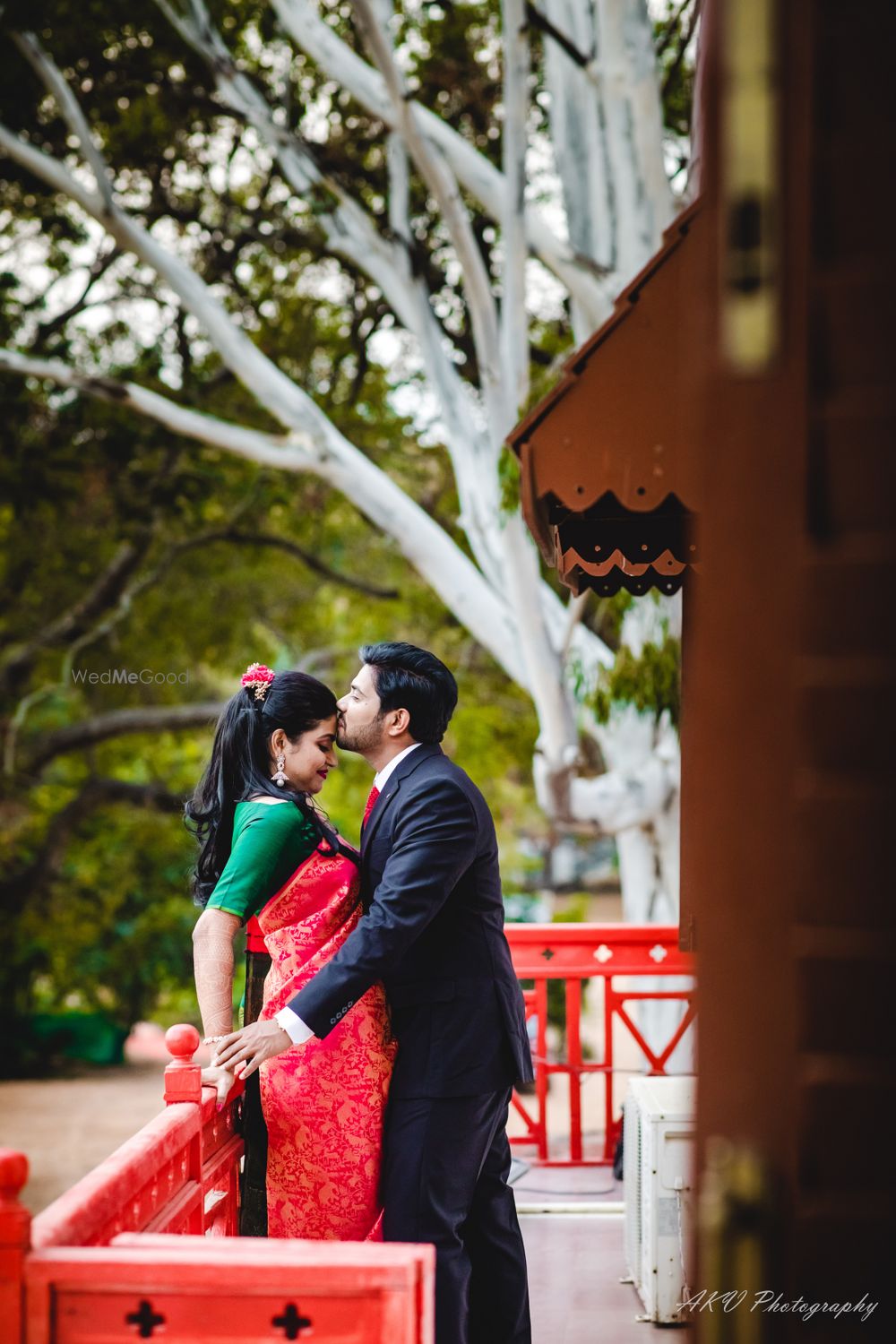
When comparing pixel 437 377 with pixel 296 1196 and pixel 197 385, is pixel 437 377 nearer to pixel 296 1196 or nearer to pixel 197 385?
pixel 197 385

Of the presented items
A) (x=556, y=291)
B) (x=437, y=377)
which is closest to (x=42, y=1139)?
(x=437, y=377)

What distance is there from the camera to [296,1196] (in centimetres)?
321

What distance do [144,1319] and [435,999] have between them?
1251 millimetres

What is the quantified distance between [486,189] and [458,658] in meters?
6.95

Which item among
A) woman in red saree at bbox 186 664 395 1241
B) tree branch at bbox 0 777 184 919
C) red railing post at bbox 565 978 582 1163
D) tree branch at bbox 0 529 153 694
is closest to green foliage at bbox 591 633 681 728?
red railing post at bbox 565 978 582 1163

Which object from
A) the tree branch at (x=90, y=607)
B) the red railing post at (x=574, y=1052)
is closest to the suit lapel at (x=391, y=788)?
the red railing post at (x=574, y=1052)

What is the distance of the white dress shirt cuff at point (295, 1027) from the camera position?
9.92 feet

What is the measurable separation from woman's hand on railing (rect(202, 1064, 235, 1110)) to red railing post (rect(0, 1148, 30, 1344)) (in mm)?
976

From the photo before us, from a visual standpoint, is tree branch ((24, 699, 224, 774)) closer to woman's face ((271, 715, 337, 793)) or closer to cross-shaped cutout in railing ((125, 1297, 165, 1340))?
woman's face ((271, 715, 337, 793))

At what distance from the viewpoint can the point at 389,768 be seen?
3496 mm

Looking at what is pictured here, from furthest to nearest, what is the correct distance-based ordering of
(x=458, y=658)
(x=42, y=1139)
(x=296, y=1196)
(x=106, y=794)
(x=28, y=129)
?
1. (x=106, y=794)
2. (x=458, y=658)
3. (x=42, y=1139)
4. (x=28, y=129)
5. (x=296, y=1196)

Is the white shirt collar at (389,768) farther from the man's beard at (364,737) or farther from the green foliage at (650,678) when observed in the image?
the green foliage at (650,678)

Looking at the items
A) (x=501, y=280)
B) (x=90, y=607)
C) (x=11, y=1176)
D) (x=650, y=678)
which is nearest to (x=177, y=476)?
(x=90, y=607)
